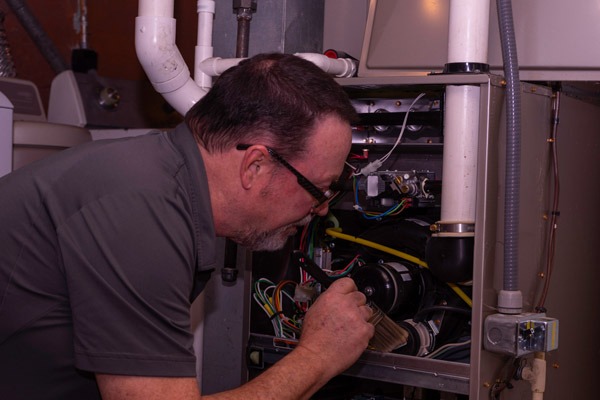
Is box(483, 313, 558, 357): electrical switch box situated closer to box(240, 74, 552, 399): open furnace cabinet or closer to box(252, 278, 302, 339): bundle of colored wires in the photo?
box(240, 74, 552, 399): open furnace cabinet

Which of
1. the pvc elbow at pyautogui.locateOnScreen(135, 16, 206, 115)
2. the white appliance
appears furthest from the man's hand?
the white appliance

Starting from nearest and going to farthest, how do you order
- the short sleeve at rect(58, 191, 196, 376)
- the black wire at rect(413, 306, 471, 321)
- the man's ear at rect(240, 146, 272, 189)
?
the short sleeve at rect(58, 191, 196, 376) → the man's ear at rect(240, 146, 272, 189) → the black wire at rect(413, 306, 471, 321)

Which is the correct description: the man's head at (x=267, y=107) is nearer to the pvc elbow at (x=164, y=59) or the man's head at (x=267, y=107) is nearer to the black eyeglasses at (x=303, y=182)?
the black eyeglasses at (x=303, y=182)

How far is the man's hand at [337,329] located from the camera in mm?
1392

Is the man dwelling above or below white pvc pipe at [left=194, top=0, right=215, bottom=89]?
below

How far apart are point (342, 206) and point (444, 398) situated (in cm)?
50

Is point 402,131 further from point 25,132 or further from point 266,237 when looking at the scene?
point 25,132

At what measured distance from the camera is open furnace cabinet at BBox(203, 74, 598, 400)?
153 cm

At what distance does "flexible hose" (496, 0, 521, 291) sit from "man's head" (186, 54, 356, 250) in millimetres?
353

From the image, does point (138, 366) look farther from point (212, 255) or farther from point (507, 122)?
point (507, 122)

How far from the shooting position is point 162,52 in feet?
5.98

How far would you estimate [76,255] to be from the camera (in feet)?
3.57

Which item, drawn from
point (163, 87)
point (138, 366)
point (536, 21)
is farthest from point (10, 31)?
point (138, 366)

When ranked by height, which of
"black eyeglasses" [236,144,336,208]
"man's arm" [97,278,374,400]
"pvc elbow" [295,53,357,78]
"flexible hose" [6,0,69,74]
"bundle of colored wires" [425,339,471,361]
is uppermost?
"flexible hose" [6,0,69,74]
